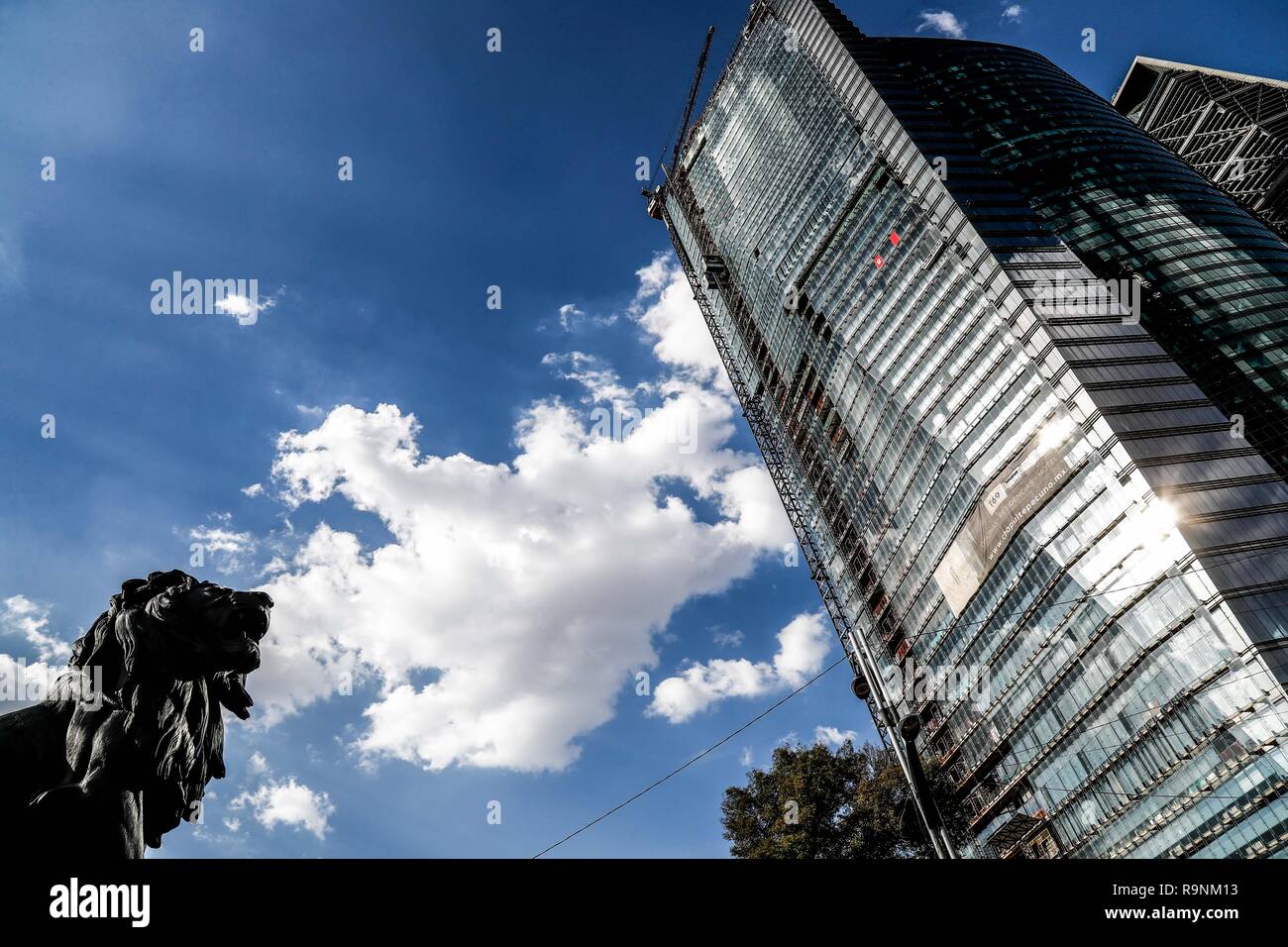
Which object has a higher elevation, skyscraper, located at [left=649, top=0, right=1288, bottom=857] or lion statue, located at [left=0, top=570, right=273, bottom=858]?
skyscraper, located at [left=649, top=0, right=1288, bottom=857]

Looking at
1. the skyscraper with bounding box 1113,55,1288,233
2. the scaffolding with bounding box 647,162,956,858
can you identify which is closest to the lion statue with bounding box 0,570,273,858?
the scaffolding with bounding box 647,162,956,858

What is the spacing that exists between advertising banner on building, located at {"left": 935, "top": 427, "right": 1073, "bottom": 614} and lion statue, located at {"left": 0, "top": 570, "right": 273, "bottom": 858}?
5959 cm

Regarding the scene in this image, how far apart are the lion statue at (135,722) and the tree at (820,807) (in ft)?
101

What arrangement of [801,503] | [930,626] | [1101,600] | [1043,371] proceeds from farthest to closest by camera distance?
[801,503] < [930,626] < [1043,371] < [1101,600]

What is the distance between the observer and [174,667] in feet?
12.6

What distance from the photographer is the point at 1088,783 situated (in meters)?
50.4

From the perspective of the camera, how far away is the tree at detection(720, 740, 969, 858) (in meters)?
32.0

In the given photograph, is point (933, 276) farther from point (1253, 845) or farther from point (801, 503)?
point (1253, 845)

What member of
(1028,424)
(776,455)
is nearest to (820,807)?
(1028,424)

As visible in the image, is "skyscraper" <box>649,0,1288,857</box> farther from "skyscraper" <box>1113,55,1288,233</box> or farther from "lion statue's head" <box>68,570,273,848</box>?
"skyscraper" <box>1113,55,1288,233</box>

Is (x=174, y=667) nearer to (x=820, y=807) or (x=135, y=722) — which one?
(x=135, y=722)

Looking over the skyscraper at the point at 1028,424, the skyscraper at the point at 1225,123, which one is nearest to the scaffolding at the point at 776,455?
the skyscraper at the point at 1028,424

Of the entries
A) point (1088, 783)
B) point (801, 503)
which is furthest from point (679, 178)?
point (1088, 783)
